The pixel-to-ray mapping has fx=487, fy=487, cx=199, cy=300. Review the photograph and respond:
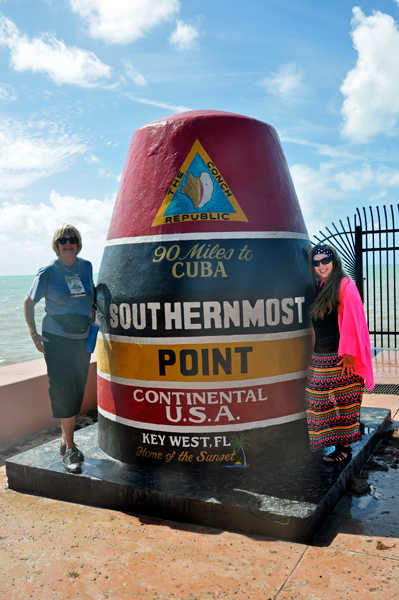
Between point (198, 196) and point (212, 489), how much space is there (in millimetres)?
2296

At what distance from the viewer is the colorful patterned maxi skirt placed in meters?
4.03

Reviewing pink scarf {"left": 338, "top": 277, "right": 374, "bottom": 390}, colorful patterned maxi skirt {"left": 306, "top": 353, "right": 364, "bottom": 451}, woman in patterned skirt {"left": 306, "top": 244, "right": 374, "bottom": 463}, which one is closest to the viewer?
pink scarf {"left": 338, "top": 277, "right": 374, "bottom": 390}

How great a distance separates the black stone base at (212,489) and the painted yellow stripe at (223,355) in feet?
2.32

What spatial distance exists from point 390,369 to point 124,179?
637 cm

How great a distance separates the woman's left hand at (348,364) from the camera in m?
3.91

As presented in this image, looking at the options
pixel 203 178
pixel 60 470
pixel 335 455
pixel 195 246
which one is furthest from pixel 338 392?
pixel 60 470

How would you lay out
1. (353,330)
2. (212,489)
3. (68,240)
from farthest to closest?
(68,240), (353,330), (212,489)

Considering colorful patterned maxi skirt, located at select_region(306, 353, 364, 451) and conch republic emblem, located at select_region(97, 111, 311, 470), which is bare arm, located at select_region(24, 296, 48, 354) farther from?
colorful patterned maxi skirt, located at select_region(306, 353, 364, 451)

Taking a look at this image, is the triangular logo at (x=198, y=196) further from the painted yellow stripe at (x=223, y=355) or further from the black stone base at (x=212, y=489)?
the black stone base at (x=212, y=489)

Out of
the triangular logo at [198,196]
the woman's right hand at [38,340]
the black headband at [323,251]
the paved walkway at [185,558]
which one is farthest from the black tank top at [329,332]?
the woman's right hand at [38,340]

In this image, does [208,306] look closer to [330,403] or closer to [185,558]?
[330,403]

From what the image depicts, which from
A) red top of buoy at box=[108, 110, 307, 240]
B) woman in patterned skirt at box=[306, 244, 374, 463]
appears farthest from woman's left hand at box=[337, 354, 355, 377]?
red top of buoy at box=[108, 110, 307, 240]

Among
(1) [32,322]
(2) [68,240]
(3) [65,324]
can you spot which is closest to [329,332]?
(3) [65,324]

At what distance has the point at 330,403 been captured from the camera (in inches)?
160
